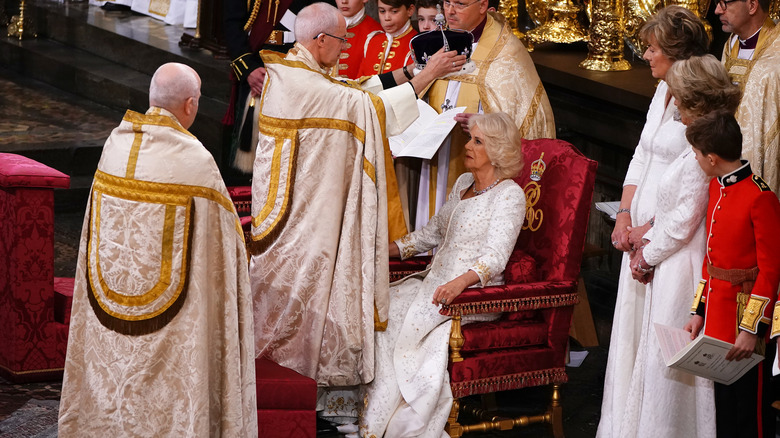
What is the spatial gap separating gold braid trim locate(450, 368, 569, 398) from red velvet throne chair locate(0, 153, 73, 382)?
1816 mm

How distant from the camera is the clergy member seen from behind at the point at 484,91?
17.5 ft

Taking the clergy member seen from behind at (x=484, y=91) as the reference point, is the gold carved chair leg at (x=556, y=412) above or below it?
below

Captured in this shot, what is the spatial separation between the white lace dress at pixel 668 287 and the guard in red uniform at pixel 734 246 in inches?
6.0

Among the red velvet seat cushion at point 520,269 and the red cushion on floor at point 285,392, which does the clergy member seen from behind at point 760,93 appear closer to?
the red velvet seat cushion at point 520,269

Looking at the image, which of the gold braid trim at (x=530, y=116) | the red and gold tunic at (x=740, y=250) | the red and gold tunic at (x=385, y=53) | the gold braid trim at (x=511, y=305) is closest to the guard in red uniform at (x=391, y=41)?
the red and gold tunic at (x=385, y=53)

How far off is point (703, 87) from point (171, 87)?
1785mm

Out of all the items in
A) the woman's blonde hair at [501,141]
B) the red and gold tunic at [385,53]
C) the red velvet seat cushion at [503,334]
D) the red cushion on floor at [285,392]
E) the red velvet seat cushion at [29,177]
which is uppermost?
the red and gold tunic at [385,53]

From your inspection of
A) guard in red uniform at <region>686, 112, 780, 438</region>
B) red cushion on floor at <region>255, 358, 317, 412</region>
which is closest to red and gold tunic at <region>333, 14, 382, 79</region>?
red cushion on floor at <region>255, 358, 317, 412</region>

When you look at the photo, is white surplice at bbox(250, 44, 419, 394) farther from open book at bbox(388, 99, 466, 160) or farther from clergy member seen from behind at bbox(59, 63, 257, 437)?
clergy member seen from behind at bbox(59, 63, 257, 437)

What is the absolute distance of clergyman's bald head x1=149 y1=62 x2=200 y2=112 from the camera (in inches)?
149

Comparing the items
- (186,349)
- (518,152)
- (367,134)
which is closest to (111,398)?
(186,349)

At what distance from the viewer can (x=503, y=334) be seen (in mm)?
4688

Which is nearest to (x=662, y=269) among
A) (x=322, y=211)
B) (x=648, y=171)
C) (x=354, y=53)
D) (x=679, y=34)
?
(x=648, y=171)

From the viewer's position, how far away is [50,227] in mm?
5117
